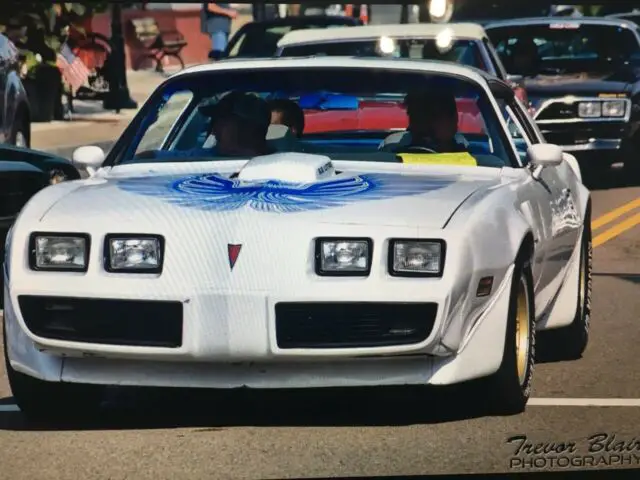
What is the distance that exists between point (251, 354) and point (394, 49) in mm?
10462

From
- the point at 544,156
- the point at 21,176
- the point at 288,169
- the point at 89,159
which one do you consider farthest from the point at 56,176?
the point at 288,169

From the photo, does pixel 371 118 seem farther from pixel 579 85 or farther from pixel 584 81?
pixel 584 81

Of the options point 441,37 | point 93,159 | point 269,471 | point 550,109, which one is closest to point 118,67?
point 550,109

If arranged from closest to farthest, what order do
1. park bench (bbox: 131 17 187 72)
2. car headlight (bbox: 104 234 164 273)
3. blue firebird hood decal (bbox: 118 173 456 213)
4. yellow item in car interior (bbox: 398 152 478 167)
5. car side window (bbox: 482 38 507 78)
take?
1. car headlight (bbox: 104 234 164 273)
2. blue firebird hood decal (bbox: 118 173 456 213)
3. yellow item in car interior (bbox: 398 152 478 167)
4. car side window (bbox: 482 38 507 78)
5. park bench (bbox: 131 17 187 72)

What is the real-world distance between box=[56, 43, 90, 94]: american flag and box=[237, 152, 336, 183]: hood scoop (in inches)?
804

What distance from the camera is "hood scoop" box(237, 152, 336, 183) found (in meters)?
A: 7.64

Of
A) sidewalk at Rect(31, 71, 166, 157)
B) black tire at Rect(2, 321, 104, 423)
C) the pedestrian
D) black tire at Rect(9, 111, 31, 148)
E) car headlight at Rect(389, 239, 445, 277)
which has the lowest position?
the pedestrian

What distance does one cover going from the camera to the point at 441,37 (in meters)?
16.7

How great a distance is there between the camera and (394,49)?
1716 centimetres

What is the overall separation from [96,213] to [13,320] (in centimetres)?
50

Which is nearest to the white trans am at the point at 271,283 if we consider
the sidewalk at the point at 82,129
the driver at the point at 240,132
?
the driver at the point at 240,132

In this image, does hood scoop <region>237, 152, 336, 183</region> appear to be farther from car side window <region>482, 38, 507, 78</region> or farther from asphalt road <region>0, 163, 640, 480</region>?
car side window <region>482, 38, 507, 78</region>

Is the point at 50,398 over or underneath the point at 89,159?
underneath

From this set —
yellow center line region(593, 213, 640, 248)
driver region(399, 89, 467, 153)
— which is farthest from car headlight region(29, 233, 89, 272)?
yellow center line region(593, 213, 640, 248)
